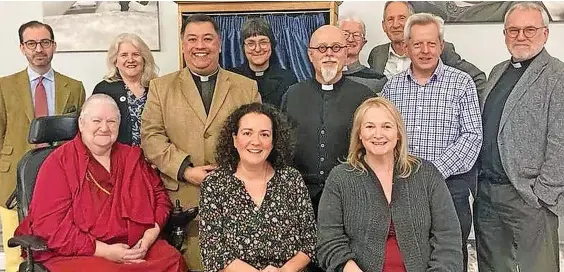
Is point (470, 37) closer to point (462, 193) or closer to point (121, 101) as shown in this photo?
point (462, 193)

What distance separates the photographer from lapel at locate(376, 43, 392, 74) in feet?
12.2

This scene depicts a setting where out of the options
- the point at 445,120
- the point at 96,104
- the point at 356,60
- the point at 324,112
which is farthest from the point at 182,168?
the point at 356,60

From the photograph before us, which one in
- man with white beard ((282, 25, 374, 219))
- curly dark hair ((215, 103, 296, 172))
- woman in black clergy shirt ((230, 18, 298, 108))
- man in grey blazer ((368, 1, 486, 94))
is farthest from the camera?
man in grey blazer ((368, 1, 486, 94))

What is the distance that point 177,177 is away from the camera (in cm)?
272

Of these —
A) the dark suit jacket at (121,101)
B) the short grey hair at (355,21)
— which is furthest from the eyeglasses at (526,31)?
the dark suit jacket at (121,101)

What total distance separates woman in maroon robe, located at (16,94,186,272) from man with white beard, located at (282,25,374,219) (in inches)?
25.6

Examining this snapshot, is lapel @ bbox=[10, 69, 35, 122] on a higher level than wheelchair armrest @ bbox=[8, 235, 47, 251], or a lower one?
higher

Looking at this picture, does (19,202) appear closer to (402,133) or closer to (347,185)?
(347,185)

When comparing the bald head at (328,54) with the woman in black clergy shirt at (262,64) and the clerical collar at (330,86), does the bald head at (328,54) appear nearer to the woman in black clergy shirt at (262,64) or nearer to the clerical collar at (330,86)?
the clerical collar at (330,86)

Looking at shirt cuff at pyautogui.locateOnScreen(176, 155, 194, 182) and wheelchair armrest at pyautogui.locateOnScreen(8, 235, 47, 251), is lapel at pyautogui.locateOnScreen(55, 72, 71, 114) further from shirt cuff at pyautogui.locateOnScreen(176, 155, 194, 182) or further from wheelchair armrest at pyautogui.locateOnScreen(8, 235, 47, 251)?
wheelchair armrest at pyautogui.locateOnScreen(8, 235, 47, 251)

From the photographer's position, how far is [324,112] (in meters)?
2.69

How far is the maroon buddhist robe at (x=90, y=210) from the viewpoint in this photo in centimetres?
244

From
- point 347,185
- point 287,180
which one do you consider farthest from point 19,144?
point 347,185

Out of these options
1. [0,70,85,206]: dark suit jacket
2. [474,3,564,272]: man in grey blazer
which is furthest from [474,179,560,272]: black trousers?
[0,70,85,206]: dark suit jacket
